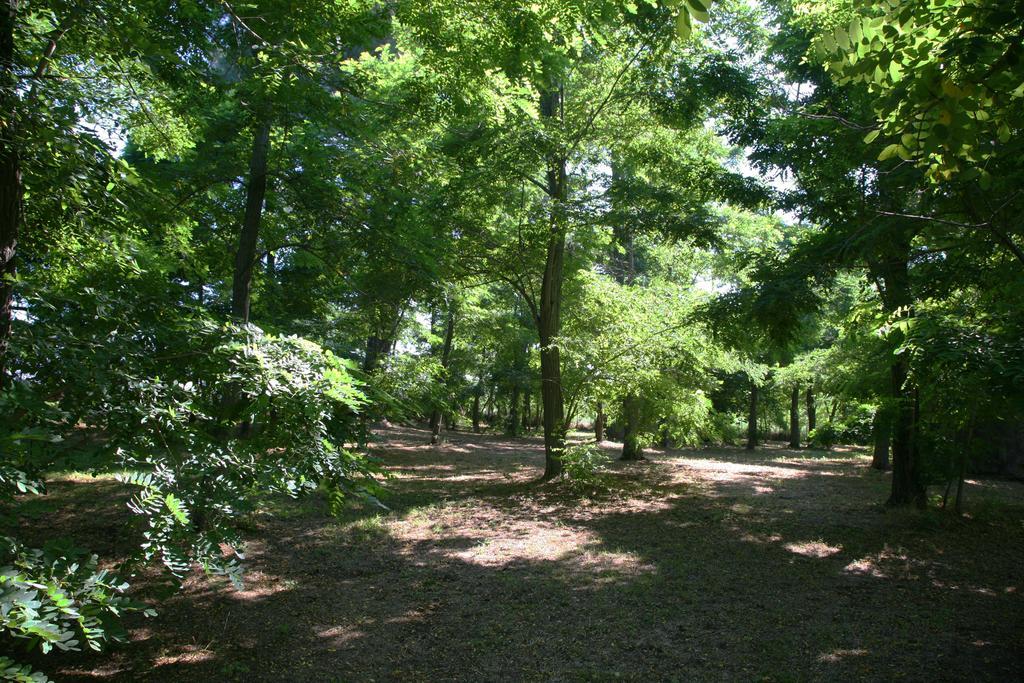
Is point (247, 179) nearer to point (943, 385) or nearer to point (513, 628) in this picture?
point (513, 628)

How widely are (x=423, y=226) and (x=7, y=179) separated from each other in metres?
5.21

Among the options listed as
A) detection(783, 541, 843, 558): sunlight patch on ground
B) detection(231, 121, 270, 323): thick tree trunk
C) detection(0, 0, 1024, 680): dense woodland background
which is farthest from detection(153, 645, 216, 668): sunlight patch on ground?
detection(783, 541, 843, 558): sunlight patch on ground

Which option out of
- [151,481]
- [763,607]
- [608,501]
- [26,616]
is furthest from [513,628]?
[608,501]

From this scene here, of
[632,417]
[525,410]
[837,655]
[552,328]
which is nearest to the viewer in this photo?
[837,655]

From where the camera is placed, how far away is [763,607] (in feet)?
18.5

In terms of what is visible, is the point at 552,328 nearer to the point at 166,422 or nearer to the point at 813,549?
the point at 813,549

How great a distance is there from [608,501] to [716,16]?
815 cm

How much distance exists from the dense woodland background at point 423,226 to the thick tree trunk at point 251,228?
1.4 inches

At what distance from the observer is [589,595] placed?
5945mm

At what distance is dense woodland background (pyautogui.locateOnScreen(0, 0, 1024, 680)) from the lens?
2457 millimetres

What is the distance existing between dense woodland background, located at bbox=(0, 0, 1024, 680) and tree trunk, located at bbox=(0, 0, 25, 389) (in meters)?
0.02

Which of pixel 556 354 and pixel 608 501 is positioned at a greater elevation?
pixel 556 354

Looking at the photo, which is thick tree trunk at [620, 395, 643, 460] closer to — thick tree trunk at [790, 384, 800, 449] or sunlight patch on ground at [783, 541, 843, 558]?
sunlight patch on ground at [783, 541, 843, 558]

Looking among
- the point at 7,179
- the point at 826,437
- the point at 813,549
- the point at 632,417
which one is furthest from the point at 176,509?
the point at 826,437
